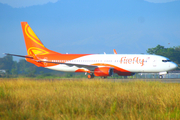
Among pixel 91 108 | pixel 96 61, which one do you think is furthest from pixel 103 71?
pixel 91 108

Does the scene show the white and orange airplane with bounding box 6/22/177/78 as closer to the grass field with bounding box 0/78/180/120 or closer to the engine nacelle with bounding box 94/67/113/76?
the engine nacelle with bounding box 94/67/113/76

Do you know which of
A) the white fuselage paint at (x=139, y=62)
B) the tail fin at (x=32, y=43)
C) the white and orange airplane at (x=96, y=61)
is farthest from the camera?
the tail fin at (x=32, y=43)

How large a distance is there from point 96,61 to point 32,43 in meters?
11.7

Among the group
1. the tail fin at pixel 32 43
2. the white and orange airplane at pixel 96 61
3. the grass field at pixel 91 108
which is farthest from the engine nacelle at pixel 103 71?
the grass field at pixel 91 108

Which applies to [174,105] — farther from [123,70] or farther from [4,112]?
[123,70]

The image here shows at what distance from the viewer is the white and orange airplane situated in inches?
1180

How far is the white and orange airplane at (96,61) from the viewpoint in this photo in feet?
98.4

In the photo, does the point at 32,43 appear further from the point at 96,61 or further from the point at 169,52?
the point at 169,52

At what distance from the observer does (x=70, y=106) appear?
8.36 m

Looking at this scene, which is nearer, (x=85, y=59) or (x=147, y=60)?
(x=147, y=60)

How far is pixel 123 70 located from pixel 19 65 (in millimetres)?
58284

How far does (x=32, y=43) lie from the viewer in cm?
3769

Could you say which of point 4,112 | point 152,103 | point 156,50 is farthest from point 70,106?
point 156,50

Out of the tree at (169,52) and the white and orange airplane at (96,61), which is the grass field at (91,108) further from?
the tree at (169,52)
